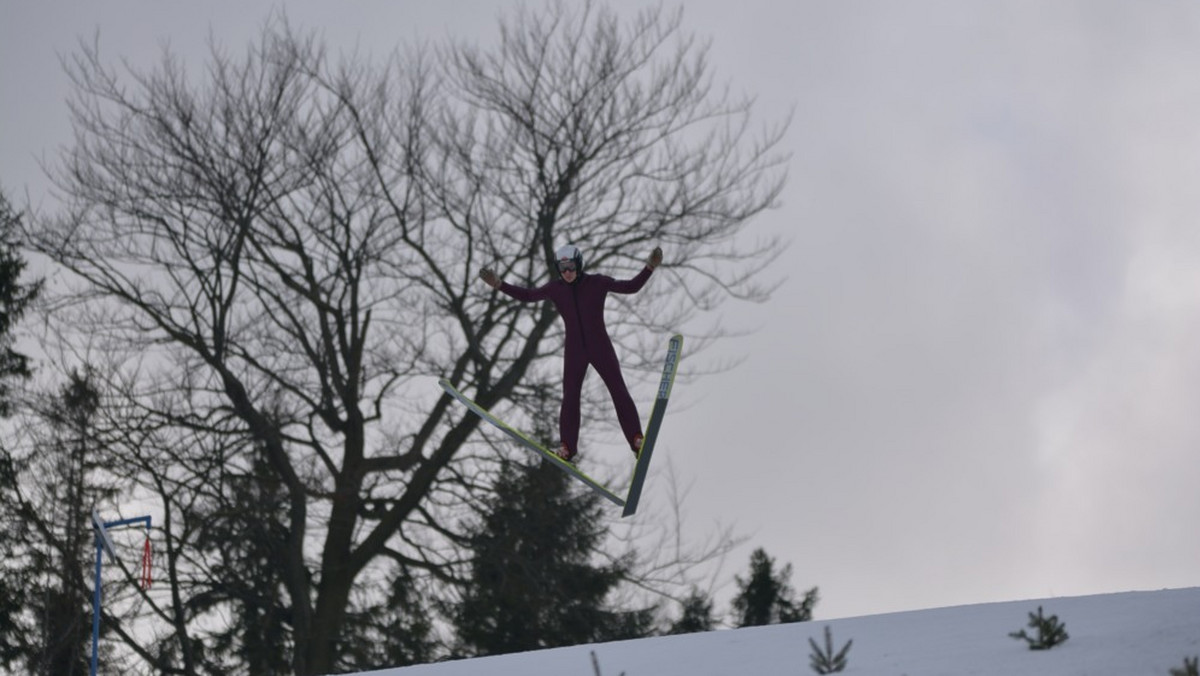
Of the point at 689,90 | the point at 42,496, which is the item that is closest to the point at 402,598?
the point at 42,496

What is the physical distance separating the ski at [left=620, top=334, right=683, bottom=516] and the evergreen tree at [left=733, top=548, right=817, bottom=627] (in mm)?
15989

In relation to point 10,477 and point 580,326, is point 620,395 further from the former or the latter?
point 10,477

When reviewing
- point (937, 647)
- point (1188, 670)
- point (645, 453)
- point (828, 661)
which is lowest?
point (1188, 670)

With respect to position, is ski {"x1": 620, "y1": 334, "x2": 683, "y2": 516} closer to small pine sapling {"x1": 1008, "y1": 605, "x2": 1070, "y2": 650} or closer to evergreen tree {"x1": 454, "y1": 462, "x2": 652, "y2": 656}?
small pine sapling {"x1": 1008, "y1": 605, "x2": 1070, "y2": 650}

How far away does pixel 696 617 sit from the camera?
21.0 m

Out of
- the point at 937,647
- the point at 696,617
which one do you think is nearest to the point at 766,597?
the point at 696,617

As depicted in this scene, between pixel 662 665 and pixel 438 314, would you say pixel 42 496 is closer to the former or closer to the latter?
pixel 438 314

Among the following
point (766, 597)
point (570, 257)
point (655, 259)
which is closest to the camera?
point (655, 259)

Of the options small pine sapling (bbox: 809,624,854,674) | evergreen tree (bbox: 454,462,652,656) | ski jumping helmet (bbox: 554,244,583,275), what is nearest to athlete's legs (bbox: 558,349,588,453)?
ski jumping helmet (bbox: 554,244,583,275)

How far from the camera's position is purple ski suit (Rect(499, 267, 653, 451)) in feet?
31.6

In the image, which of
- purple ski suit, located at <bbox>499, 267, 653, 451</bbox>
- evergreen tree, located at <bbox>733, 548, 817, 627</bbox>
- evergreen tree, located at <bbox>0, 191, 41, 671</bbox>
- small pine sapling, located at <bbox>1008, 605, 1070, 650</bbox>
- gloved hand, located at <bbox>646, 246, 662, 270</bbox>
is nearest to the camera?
small pine sapling, located at <bbox>1008, 605, 1070, 650</bbox>

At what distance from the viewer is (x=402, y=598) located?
1967cm

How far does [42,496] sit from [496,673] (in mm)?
12476

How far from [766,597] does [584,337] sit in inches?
668
